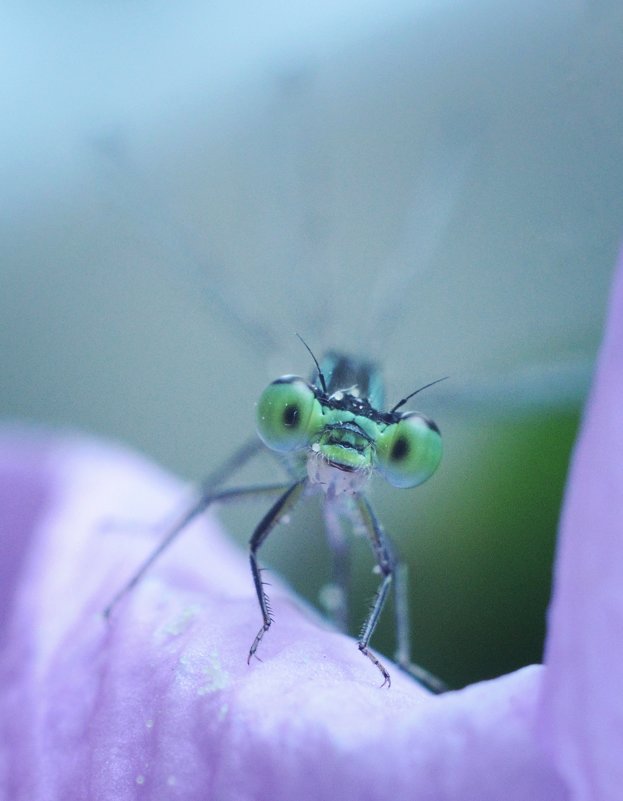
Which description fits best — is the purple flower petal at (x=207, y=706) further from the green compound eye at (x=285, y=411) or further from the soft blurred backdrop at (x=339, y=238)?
the soft blurred backdrop at (x=339, y=238)

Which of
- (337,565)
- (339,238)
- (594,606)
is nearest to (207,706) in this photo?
(594,606)

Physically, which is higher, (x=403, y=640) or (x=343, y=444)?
(x=343, y=444)

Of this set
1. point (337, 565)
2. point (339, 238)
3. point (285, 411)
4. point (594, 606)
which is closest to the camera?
point (594, 606)

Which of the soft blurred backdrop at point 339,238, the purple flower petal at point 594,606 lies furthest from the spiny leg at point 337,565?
the purple flower petal at point 594,606

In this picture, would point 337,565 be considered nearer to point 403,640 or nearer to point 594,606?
point 403,640

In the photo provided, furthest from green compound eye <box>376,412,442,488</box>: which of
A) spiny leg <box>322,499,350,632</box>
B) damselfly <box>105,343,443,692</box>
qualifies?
spiny leg <box>322,499,350,632</box>

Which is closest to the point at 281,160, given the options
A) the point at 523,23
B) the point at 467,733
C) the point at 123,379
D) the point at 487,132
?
the point at 487,132
